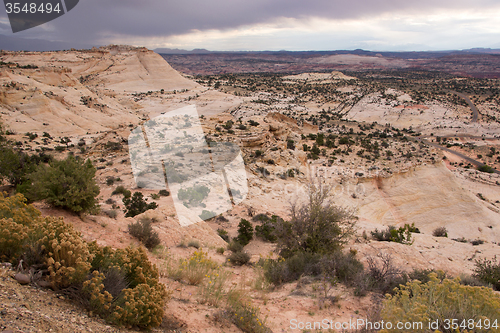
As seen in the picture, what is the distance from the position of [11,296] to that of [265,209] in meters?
10.6

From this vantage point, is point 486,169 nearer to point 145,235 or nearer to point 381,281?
point 381,281

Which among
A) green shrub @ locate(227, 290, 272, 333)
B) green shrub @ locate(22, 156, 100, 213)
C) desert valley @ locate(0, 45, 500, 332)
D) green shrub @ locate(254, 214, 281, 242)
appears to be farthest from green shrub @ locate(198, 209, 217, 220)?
green shrub @ locate(227, 290, 272, 333)

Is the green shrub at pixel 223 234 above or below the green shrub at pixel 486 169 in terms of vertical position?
above

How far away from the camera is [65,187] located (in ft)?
21.3

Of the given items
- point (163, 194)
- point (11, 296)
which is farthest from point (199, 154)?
point (11, 296)

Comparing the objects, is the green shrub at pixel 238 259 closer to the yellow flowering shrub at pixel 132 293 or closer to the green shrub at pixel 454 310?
the yellow flowering shrub at pixel 132 293

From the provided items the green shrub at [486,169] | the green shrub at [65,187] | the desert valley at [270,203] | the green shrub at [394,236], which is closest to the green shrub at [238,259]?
the desert valley at [270,203]

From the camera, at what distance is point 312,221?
761 centimetres

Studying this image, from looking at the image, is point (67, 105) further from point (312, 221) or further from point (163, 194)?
point (312, 221)

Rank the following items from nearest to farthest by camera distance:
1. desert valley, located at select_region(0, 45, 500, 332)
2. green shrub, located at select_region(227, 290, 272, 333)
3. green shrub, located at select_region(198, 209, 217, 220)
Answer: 1. green shrub, located at select_region(227, 290, 272, 333)
2. desert valley, located at select_region(0, 45, 500, 332)
3. green shrub, located at select_region(198, 209, 217, 220)

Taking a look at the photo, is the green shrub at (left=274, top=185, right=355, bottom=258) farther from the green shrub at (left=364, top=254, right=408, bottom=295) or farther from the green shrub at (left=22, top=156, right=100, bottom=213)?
the green shrub at (left=22, top=156, right=100, bottom=213)

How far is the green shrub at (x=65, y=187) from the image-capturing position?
6.35m

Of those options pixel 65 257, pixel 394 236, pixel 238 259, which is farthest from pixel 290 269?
pixel 394 236

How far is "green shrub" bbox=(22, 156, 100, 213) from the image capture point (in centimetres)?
635
